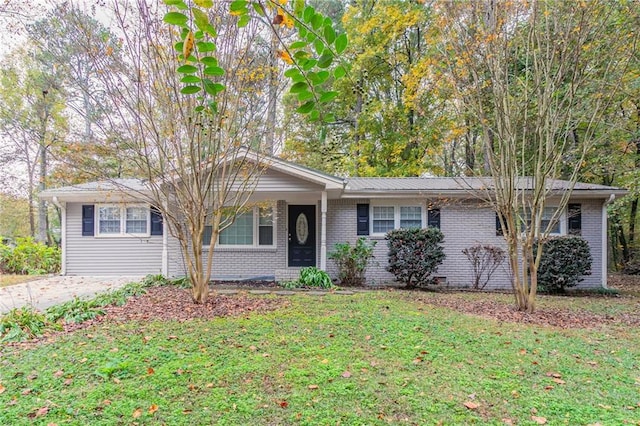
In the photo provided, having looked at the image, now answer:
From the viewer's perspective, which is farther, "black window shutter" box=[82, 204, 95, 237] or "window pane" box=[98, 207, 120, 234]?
"window pane" box=[98, 207, 120, 234]

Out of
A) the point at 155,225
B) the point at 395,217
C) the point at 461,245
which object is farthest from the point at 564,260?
the point at 155,225

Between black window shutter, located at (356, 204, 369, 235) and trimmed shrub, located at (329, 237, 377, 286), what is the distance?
61 centimetres

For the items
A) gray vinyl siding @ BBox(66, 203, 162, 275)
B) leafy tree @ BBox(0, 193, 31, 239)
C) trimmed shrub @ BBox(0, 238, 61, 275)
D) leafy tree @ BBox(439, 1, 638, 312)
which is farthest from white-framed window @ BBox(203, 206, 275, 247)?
leafy tree @ BBox(0, 193, 31, 239)

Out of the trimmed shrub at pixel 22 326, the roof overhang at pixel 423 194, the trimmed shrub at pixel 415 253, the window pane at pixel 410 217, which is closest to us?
the trimmed shrub at pixel 22 326

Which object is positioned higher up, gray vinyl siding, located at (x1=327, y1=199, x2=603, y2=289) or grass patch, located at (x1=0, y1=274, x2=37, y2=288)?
gray vinyl siding, located at (x1=327, y1=199, x2=603, y2=289)

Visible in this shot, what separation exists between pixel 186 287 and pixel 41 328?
11.0ft

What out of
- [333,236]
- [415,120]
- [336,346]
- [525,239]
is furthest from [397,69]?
[336,346]

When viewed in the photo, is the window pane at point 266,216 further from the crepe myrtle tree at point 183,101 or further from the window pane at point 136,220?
the crepe myrtle tree at point 183,101

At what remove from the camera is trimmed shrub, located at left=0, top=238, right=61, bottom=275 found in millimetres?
11258

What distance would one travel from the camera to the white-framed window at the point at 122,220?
10.9 m

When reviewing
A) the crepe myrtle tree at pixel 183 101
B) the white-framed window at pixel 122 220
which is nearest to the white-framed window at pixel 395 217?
the crepe myrtle tree at pixel 183 101

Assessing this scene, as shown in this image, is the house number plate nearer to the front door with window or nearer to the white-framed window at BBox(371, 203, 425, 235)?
the front door with window

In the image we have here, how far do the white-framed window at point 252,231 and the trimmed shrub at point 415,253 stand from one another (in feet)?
12.4

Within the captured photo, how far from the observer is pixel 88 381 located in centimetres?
329
